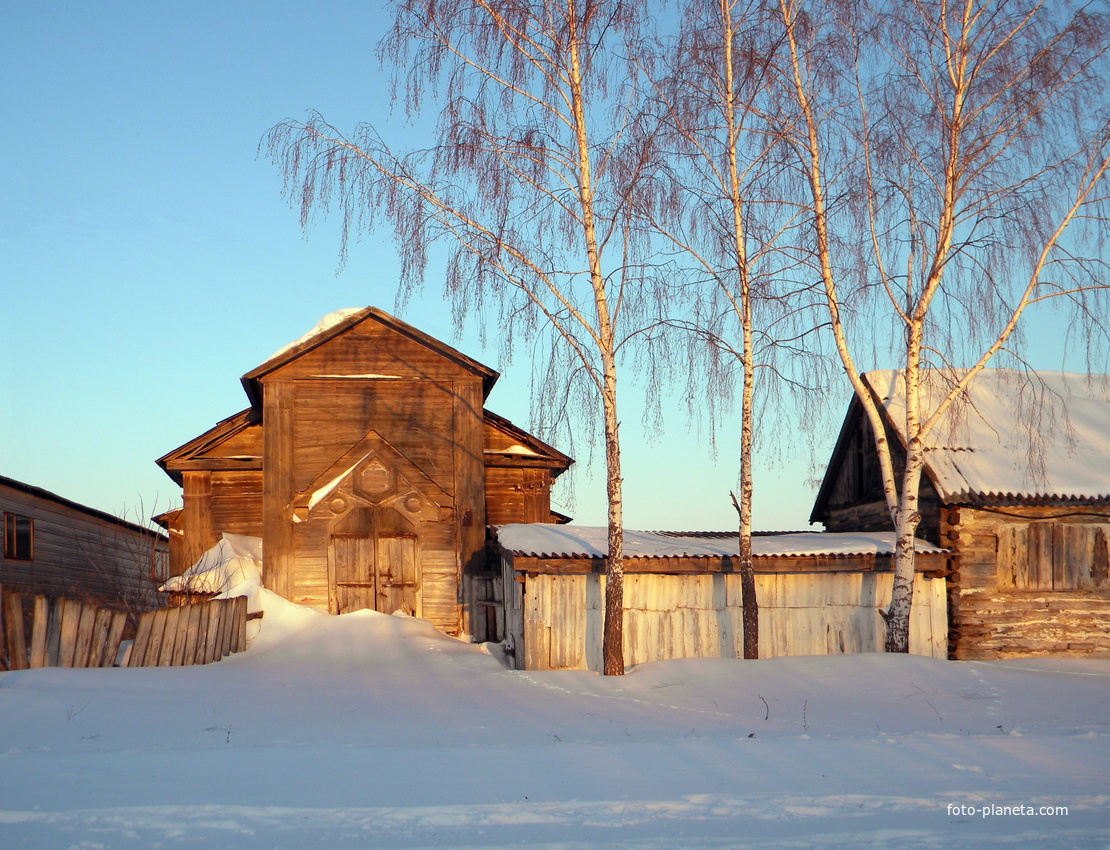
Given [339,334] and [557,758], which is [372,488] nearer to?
[339,334]

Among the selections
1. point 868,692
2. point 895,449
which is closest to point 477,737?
Result: point 868,692

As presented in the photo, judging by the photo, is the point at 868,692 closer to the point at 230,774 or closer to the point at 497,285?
the point at 497,285

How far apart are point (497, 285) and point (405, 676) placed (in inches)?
252

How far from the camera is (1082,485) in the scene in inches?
726

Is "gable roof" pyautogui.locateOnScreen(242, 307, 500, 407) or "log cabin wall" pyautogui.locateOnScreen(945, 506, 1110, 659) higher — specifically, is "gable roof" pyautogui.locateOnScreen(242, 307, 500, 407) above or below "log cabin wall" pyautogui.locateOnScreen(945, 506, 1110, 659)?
above

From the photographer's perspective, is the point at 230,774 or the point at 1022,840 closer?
the point at 1022,840

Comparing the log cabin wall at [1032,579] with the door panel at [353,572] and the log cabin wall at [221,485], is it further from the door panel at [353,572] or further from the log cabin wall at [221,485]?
the log cabin wall at [221,485]

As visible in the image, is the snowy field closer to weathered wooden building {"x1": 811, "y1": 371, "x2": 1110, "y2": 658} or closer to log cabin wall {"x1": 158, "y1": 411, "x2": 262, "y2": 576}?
weathered wooden building {"x1": 811, "y1": 371, "x2": 1110, "y2": 658}

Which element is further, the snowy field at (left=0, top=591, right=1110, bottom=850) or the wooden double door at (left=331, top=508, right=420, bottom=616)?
the wooden double door at (left=331, top=508, right=420, bottom=616)

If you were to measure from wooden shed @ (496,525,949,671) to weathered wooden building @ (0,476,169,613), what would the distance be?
910 cm

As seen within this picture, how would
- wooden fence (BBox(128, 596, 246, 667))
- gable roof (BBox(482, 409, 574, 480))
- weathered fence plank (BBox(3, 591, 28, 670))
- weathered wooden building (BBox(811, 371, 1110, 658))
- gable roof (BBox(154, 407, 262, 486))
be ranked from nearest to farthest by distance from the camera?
weathered fence plank (BBox(3, 591, 28, 670))
wooden fence (BBox(128, 596, 246, 667))
weathered wooden building (BBox(811, 371, 1110, 658))
gable roof (BBox(154, 407, 262, 486))
gable roof (BBox(482, 409, 574, 480))

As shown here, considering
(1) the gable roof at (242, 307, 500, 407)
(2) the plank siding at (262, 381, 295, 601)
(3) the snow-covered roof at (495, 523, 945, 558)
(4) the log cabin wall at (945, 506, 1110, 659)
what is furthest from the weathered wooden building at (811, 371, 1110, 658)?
(2) the plank siding at (262, 381, 295, 601)

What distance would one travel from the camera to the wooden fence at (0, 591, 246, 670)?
11.7 m

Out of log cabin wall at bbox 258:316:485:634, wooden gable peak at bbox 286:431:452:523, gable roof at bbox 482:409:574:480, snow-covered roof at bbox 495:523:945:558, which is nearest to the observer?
snow-covered roof at bbox 495:523:945:558
